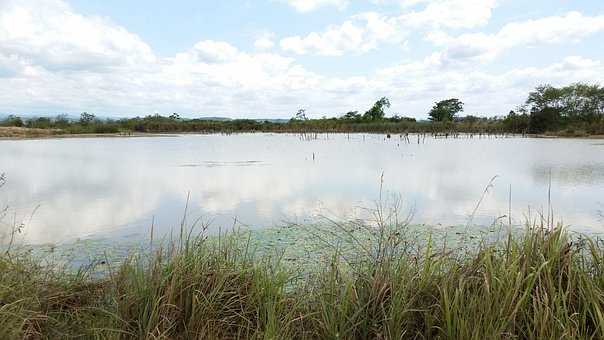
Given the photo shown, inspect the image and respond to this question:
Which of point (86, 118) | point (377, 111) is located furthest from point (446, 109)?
point (86, 118)

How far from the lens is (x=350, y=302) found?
7.66 ft

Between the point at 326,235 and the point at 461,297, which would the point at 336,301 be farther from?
the point at 326,235

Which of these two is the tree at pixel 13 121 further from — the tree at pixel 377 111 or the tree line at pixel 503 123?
the tree at pixel 377 111

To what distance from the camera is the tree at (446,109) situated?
2451 inches

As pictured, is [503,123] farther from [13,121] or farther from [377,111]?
[13,121]

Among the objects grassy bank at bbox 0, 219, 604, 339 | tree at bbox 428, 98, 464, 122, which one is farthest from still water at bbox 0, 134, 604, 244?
tree at bbox 428, 98, 464, 122

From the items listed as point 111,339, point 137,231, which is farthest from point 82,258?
point 111,339

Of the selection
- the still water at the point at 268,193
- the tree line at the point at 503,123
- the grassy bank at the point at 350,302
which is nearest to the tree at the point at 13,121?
the tree line at the point at 503,123

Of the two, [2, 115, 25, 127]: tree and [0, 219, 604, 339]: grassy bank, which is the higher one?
[2, 115, 25, 127]: tree

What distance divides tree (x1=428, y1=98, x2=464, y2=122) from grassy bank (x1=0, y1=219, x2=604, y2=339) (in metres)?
63.2

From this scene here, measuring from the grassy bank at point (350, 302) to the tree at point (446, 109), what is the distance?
2490 inches

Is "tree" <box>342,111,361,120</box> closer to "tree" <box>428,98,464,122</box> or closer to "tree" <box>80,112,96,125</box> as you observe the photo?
"tree" <box>428,98,464,122</box>

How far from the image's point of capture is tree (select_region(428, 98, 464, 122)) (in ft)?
204

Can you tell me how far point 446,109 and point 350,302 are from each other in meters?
65.4
